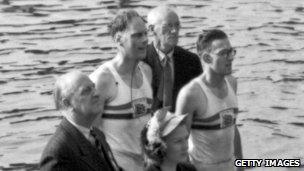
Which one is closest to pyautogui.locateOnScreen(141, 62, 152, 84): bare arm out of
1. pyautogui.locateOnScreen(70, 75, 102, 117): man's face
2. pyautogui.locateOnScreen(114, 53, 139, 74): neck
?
pyautogui.locateOnScreen(114, 53, 139, 74): neck

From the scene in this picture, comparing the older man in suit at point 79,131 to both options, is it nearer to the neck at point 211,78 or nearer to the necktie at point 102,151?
the necktie at point 102,151

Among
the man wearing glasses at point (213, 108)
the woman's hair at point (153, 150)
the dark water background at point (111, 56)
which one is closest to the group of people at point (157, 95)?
the man wearing glasses at point (213, 108)

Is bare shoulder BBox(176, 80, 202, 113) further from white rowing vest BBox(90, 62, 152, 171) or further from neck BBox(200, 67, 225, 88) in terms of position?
white rowing vest BBox(90, 62, 152, 171)

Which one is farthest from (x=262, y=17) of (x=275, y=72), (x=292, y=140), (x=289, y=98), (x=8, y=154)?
(x=8, y=154)

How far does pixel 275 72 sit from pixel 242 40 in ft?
9.98

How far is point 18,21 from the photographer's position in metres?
26.9

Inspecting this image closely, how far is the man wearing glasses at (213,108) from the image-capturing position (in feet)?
34.2

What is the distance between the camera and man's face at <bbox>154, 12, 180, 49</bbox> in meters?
11.2

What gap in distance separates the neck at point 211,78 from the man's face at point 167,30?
860 millimetres

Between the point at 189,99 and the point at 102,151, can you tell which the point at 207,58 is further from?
the point at 102,151

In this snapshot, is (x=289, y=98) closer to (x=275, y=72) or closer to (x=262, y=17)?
(x=275, y=72)

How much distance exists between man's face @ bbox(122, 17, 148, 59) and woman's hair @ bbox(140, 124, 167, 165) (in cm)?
175

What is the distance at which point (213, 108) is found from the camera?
10.4m

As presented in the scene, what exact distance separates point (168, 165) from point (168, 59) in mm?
2861
